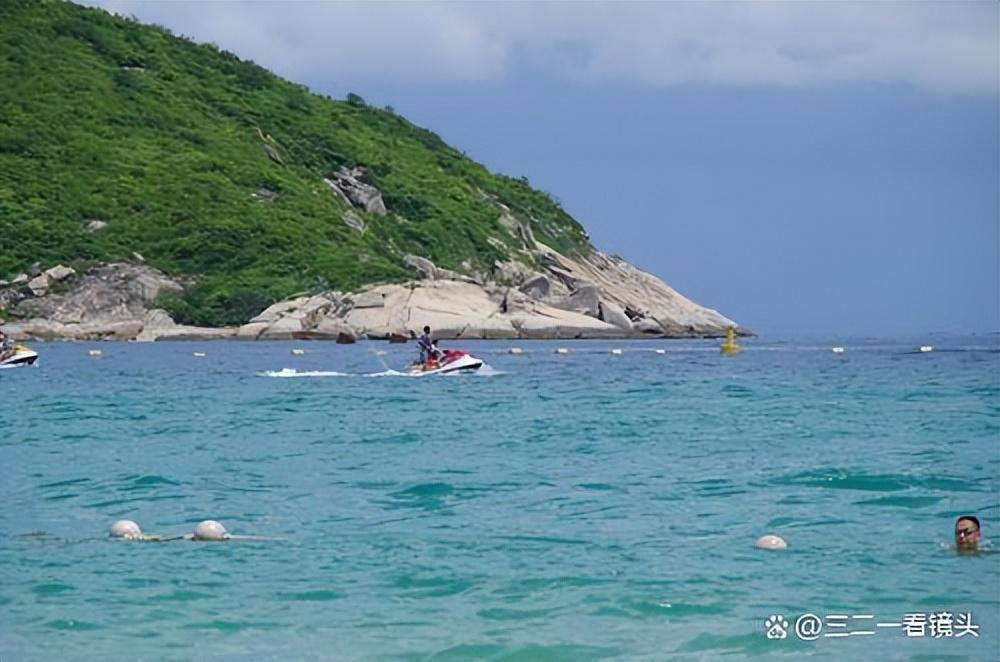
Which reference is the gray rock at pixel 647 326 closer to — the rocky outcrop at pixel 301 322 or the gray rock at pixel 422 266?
the gray rock at pixel 422 266

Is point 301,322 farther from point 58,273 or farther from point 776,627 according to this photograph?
point 776,627

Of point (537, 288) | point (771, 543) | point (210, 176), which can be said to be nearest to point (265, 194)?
point (210, 176)

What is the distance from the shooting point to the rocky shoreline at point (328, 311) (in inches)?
4245

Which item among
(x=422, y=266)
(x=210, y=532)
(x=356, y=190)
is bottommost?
(x=210, y=532)

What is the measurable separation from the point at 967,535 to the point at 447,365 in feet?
134

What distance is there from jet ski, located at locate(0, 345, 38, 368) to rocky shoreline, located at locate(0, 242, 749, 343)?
121 ft

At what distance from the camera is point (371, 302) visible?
369ft

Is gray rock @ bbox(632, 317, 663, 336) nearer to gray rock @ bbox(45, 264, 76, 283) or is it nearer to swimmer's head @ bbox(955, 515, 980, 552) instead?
gray rock @ bbox(45, 264, 76, 283)

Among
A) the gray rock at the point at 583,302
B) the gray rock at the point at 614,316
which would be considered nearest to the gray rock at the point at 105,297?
the gray rock at the point at 583,302

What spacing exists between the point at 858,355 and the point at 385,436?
5494 centimetres

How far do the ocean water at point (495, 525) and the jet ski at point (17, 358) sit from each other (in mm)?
18870

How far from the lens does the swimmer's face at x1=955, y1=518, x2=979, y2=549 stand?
18.6 m

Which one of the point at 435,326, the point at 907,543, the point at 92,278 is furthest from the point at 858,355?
the point at 907,543

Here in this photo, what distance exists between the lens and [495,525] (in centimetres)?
2164
